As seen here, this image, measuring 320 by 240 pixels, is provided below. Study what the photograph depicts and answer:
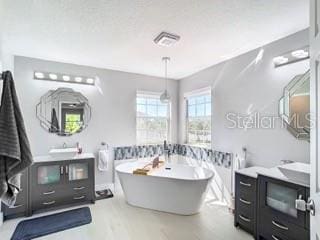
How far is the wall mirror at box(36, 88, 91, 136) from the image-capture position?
3.34 meters

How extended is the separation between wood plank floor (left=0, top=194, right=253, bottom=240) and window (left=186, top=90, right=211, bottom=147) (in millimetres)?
1409

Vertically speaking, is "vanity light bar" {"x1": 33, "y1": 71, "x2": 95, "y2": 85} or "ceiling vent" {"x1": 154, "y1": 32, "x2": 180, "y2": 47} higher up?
"ceiling vent" {"x1": 154, "y1": 32, "x2": 180, "y2": 47}

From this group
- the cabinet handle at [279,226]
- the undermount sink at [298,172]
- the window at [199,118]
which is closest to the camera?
the undermount sink at [298,172]

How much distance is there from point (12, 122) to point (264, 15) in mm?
2421

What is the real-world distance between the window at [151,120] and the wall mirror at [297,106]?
8.54ft

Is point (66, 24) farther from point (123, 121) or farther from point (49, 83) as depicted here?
point (123, 121)

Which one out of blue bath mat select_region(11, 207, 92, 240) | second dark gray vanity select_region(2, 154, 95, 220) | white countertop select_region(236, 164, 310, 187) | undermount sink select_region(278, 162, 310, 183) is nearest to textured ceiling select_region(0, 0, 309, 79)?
undermount sink select_region(278, 162, 310, 183)

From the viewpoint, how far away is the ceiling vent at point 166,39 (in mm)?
2301

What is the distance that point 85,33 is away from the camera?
230 cm

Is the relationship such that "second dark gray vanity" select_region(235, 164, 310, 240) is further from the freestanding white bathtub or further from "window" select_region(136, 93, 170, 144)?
"window" select_region(136, 93, 170, 144)

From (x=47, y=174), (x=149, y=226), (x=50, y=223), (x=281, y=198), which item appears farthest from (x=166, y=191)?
(x=47, y=174)

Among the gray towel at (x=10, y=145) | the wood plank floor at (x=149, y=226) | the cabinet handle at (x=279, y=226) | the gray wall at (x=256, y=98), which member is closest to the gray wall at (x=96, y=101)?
the wood plank floor at (x=149, y=226)

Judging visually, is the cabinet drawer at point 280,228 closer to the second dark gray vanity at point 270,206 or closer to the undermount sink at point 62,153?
the second dark gray vanity at point 270,206

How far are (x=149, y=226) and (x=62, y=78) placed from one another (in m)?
2.97
